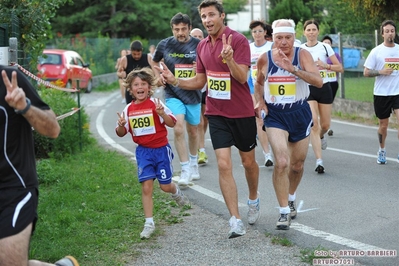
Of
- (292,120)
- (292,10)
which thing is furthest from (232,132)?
(292,10)

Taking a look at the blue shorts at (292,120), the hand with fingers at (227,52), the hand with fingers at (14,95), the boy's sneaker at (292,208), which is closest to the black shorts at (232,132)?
the blue shorts at (292,120)

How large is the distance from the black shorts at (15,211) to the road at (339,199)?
2.83 m

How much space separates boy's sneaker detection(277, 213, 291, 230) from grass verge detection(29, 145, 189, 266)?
1.13m

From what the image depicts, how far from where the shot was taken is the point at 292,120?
761 cm

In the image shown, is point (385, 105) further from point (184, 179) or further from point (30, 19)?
point (30, 19)

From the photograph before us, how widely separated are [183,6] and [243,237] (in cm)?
5823

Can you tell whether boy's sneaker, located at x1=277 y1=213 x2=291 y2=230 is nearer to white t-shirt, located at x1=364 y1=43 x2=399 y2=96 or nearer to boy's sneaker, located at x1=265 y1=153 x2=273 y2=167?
boy's sneaker, located at x1=265 y1=153 x2=273 y2=167

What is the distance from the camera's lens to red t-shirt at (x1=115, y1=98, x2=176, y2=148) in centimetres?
779

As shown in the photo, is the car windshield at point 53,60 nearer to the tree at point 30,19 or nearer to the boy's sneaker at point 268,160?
the tree at point 30,19

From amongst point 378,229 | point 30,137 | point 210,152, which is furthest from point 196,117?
point 30,137

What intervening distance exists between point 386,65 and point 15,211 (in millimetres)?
8119

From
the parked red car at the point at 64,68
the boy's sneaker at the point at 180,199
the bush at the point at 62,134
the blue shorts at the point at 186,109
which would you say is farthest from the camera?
the parked red car at the point at 64,68

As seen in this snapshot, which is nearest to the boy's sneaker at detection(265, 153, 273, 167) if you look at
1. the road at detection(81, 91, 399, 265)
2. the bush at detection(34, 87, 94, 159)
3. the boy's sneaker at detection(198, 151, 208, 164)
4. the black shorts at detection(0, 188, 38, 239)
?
the road at detection(81, 91, 399, 265)

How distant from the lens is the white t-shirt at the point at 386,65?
11.4 meters
